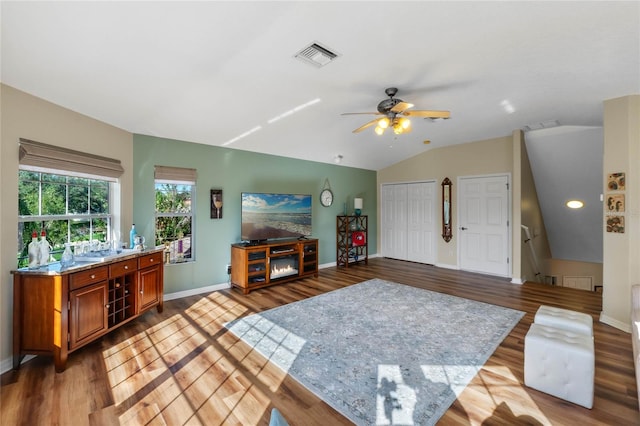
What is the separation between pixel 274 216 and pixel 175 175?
1.69m

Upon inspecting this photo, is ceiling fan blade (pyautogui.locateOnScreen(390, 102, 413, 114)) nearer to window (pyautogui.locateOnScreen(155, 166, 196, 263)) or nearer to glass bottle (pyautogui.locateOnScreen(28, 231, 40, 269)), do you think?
window (pyautogui.locateOnScreen(155, 166, 196, 263))

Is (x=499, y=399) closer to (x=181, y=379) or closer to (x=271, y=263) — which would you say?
(x=181, y=379)

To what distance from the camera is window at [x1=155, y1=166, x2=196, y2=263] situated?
3.99m

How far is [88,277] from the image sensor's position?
2.51m

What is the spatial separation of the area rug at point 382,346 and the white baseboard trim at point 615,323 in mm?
905

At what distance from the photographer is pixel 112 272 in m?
2.77

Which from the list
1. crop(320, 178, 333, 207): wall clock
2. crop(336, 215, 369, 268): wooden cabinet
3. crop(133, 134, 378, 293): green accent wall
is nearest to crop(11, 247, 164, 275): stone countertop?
crop(133, 134, 378, 293): green accent wall

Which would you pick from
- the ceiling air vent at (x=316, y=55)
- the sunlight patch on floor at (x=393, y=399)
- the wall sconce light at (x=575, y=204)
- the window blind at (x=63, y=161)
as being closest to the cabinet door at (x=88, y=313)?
the window blind at (x=63, y=161)

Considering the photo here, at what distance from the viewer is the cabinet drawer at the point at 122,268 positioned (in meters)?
2.77

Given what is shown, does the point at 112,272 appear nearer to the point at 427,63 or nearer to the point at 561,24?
the point at 427,63

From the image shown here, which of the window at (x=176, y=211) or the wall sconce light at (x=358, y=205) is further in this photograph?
the wall sconce light at (x=358, y=205)

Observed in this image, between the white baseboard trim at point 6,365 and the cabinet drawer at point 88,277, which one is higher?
the cabinet drawer at point 88,277

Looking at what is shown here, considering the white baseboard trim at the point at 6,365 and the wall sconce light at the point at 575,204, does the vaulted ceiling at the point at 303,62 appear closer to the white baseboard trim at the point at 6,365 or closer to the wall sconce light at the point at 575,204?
the wall sconce light at the point at 575,204

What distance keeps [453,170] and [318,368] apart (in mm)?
5159
